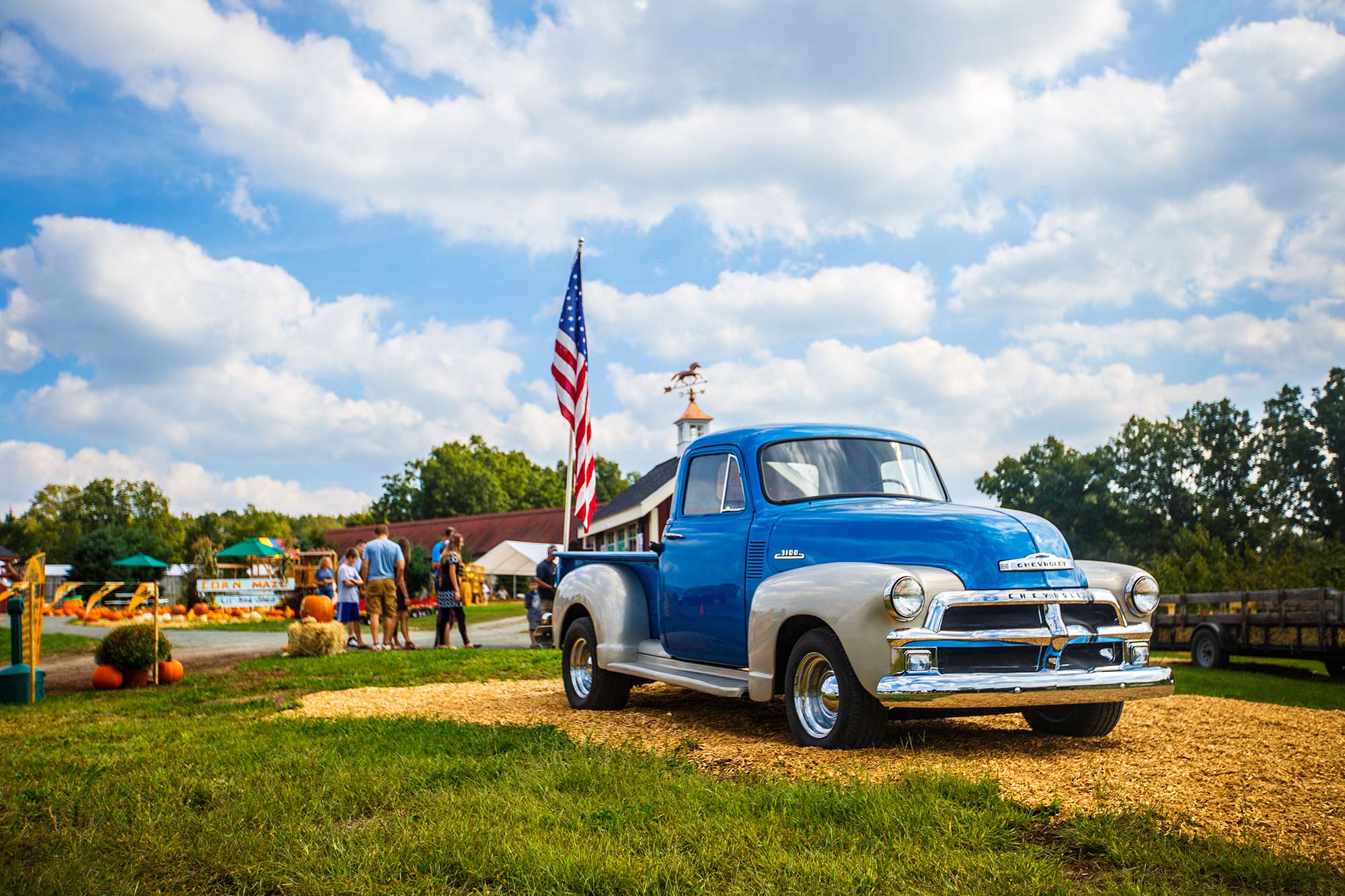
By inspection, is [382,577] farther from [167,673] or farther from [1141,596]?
[1141,596]

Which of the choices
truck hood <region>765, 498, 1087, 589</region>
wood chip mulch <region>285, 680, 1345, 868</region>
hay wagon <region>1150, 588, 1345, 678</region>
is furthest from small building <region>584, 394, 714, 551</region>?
truck hood <region>765, 498, 1087, 589</region>

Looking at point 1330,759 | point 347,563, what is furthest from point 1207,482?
point 1330,759

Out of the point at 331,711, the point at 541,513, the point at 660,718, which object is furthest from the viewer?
the point at 541,513

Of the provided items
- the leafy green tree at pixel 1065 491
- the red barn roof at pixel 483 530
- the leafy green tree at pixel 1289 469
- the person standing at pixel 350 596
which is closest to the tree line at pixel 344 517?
the red barn roof at pixel 483 530

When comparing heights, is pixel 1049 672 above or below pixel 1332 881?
above

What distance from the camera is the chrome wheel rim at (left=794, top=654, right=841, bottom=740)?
20.1 feet

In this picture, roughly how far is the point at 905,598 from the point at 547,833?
2.40m

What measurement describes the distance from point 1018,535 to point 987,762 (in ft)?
4.26

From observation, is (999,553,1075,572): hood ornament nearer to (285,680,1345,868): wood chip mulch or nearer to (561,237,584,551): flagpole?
(285,680,1345,868): wood chip mulch

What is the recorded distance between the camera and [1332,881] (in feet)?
11.6

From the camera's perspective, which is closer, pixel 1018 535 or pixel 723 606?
pixel 1018 535

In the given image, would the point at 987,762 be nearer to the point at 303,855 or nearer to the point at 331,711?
the point at 303,855

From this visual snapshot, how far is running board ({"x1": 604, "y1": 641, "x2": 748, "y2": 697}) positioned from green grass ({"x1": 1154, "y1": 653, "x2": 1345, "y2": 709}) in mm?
5007

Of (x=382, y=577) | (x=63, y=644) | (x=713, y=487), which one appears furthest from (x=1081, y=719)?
(x=63, y=644)
